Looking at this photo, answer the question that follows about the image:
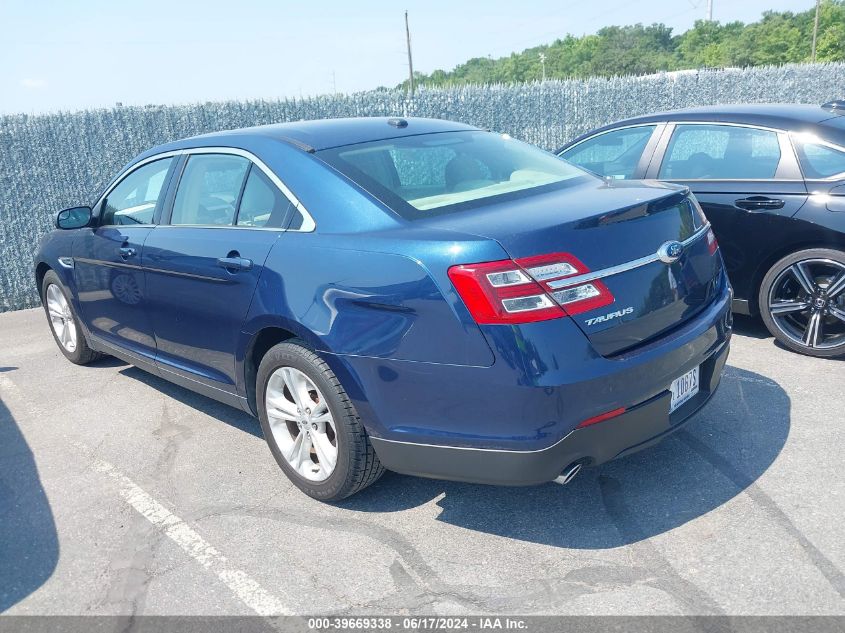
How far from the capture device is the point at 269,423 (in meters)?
3.70

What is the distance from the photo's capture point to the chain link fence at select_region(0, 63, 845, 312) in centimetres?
910

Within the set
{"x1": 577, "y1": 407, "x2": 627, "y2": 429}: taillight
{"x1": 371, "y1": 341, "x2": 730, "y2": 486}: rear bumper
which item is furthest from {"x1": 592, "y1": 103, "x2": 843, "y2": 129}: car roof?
{"x1": 577, "y1": 407, "x2": 627, "y2": 429}: taillight

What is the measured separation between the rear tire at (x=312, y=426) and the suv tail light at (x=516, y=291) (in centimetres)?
80

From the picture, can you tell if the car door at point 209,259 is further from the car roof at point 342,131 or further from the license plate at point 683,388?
the license plate at point 683,388

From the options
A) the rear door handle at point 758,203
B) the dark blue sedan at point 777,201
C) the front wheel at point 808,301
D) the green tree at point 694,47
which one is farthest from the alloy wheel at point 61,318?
the green tree at point 694,47

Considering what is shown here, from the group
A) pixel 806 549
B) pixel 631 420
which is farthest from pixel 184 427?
pixel 806 549

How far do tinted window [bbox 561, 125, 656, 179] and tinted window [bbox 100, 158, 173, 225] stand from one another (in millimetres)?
3015

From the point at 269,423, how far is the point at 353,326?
2.95 ft

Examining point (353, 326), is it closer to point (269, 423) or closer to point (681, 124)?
point (269, 423)

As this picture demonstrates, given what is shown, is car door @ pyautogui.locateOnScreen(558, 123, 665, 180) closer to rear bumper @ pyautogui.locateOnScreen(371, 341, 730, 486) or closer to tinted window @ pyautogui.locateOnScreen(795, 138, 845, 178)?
tinted window @ pyautogui.locateOnScreen(795, 138, 845, 178)

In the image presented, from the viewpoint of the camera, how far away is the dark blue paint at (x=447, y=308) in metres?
2.75

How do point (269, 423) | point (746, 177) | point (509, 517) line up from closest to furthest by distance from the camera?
1. point (509, 517)
2. point (269, 423)
3. point (746, 177)

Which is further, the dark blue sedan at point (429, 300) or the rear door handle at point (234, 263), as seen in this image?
the rear door handle at point (234, 263)

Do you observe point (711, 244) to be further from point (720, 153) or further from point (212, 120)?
point (212, 120)
